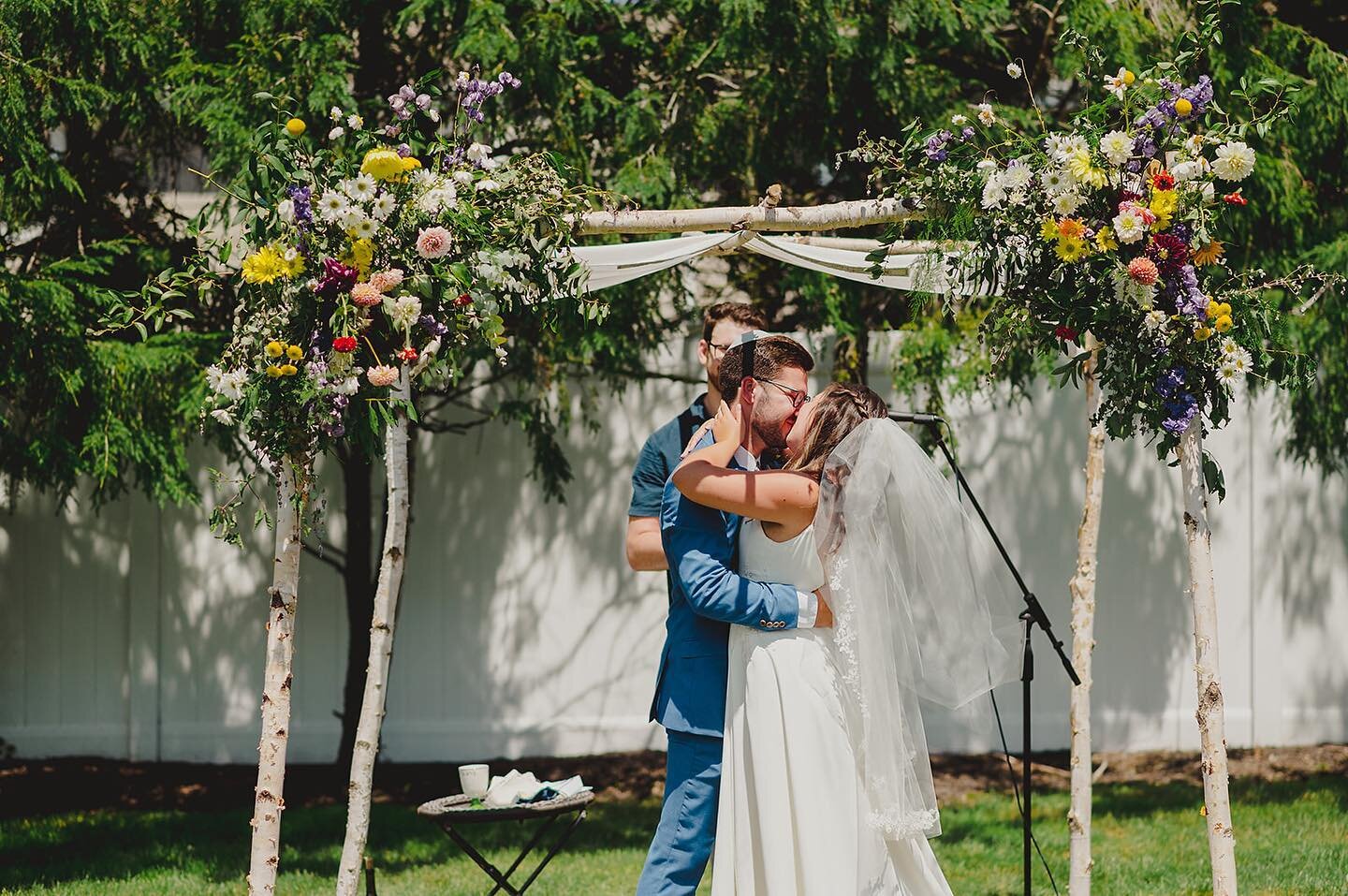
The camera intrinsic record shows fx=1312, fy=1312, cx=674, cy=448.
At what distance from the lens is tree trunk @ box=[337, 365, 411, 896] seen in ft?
12.3

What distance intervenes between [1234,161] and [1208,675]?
1.30 metres

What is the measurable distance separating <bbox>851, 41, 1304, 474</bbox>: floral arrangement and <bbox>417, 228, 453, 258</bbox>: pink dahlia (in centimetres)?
107

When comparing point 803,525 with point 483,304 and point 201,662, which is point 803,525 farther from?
point 201,662

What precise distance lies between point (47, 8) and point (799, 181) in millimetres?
3316

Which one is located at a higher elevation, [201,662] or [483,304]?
[483,304]

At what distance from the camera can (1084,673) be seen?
415 cm

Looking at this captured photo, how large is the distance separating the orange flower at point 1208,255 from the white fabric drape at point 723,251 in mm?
725

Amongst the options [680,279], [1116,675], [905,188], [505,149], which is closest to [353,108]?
[505,149]

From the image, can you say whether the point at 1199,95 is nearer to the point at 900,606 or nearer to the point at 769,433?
the point at 769,433

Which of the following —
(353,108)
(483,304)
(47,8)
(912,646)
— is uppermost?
(47,8)

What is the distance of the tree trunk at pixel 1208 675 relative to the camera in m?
3.37

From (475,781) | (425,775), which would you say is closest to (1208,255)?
(475,781)

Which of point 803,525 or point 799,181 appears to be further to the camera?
point 799,181

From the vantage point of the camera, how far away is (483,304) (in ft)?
11.1
